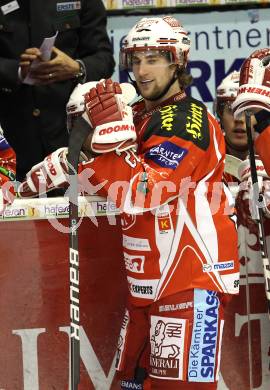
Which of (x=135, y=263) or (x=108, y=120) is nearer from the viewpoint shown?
(x=108, y=120)

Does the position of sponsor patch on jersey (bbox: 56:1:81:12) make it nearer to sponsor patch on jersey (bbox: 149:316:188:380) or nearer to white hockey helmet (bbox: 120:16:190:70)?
white hockey helmet (bbox: 120:16:190:70)

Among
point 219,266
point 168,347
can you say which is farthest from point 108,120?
point 168,347

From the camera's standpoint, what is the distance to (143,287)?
4.45 meters

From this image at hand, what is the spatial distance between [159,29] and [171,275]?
996 mm

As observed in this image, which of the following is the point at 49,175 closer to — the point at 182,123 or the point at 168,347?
the point at 182,123

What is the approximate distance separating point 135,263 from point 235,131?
1646mm

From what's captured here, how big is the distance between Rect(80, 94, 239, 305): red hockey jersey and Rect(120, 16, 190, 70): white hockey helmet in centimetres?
19

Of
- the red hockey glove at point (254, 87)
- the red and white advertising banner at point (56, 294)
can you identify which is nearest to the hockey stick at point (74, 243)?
the red and white advertising banner at point (56, 294)

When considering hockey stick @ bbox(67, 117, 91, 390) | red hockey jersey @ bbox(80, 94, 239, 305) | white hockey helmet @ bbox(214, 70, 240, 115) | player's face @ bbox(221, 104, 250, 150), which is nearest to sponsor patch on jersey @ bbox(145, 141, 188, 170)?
red hockey jersey @ bbox(80, 94, 239, 305)

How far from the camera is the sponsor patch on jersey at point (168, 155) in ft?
14.0

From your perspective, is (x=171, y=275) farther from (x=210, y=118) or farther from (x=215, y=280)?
(x=210, y=118)

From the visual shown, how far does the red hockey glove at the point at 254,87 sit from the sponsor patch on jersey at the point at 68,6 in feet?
4.53

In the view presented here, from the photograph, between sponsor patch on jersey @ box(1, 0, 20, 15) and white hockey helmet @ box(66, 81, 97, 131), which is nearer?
white hockey helmet @ box(66, 81, 97, 131)

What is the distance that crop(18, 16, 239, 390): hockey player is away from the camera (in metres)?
4.26
